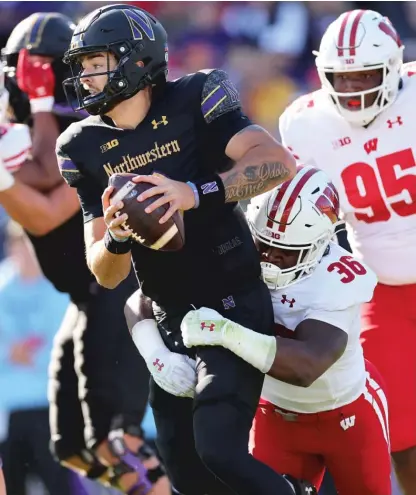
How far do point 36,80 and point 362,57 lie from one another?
4.18 feet

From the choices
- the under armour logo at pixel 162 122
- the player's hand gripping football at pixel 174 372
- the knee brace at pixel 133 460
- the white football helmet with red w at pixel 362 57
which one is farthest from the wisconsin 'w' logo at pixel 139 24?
the knee brace at pixel 133 460

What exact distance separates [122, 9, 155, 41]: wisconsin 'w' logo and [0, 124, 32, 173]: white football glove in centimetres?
117

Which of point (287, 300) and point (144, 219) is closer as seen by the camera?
point (144, 219)

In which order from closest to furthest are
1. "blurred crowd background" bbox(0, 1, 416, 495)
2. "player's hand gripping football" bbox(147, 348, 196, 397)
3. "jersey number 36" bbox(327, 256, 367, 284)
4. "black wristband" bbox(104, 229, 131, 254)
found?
1. "black wristband" bbox(104, 229, 131, 254)
2. "player's hand gripping football" bbox(147, 348, 196, 397)
3. "jersey number 36" bbox(327, 256, 367, 284)
4. "blurred crowd background" bbox(0, 1, 416, 495)

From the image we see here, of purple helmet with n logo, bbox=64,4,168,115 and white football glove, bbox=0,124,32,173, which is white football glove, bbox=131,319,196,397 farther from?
white football glove, bbox=0,124,32,173

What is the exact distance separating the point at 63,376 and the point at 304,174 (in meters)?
1.71

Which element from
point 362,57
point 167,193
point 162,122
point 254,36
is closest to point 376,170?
point 362,57

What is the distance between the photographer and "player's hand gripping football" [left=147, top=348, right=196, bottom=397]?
10.9ft

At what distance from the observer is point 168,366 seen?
3326 mm

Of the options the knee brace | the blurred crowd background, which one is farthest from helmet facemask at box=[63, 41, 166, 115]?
the blurred crowd background

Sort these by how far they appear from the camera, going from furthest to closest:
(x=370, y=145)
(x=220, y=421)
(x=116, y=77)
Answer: (x=370, y=145) → (x=116, y=77) → (x=220, y=421)

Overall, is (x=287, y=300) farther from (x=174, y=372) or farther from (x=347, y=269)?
(x=174, y=372)

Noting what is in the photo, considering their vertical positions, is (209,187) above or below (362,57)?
above

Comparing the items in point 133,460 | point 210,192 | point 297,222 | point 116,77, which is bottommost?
point 133,460
